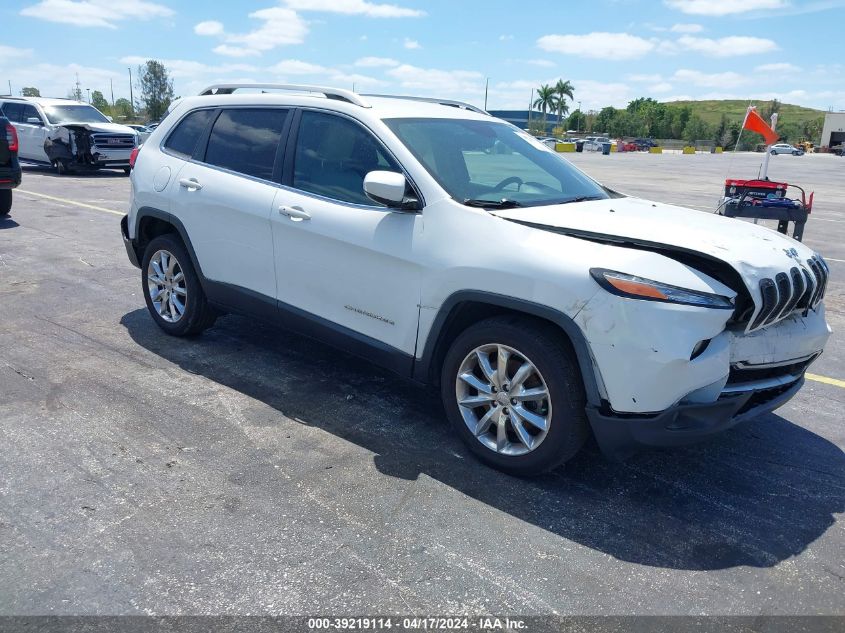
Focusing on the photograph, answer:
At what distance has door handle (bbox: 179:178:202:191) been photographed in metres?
5.03

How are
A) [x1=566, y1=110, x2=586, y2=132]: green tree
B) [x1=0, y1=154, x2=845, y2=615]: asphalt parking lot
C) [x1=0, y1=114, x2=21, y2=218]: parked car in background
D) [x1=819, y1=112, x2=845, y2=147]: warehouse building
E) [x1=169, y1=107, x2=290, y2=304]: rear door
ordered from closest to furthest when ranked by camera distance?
1. [x1=0, y1=154, x2=845, y2=615]: asphalt parking lot
2. [x1=169, y1=107, x2=290, y2=304]: rear door
3. [x1=0, y1=114, x2=21, y2=218]: parked car in background
4. [x1=819, y1=112, x2=845, y2=147]: warehouse building
5. [x1=566, y1=110, x2=586, y2=132]: green tree

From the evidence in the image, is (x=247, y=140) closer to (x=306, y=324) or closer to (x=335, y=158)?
(x=335, y=158)

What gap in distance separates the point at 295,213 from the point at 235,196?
627 millimetres

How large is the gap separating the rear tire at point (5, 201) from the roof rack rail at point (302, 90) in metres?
7.19

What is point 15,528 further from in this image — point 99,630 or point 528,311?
point 528,311

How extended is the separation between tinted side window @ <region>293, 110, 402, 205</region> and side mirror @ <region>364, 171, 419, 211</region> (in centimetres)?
24

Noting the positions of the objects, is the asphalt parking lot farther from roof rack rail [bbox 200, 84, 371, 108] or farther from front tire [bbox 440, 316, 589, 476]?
roof rack rail [bbox 200, 84, 371, 108]

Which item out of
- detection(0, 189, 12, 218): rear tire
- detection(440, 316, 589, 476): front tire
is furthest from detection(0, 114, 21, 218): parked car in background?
detection(440, 316, 589, 476): front tire

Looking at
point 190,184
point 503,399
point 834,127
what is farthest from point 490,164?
point 834,127

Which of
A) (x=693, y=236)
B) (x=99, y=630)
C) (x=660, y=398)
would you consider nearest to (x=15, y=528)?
(x=99, y=630)

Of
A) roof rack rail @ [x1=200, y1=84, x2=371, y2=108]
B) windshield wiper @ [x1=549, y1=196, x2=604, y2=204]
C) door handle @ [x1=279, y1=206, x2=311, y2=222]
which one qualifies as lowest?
door handle @ [x1=279, y1=206, x2=311, y2=222]

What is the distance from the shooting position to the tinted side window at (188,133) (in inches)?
208

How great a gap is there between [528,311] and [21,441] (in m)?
2.76

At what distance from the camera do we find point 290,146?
4.55 meters
